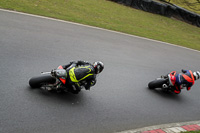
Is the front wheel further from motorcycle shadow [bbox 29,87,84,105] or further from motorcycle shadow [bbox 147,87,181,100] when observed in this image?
motorcycle shadow [bbox 29,87,84,105]

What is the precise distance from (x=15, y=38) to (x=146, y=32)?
34.1 feet

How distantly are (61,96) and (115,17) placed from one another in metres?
12.6

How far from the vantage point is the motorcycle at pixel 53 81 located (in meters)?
5.71

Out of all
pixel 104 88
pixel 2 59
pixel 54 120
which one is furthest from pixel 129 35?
pixel 54 120

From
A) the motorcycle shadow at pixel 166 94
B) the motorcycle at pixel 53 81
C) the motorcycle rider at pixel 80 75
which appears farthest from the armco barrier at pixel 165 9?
the motorcycle at pixel 53 81

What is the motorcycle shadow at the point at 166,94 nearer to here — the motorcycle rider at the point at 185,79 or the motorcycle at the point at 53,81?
the motorcycle rider at the point at 185,79

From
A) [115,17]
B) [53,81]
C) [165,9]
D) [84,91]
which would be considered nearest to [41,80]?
[53,81]

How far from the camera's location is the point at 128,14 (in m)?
19.9

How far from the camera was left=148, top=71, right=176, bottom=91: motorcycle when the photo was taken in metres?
8.11

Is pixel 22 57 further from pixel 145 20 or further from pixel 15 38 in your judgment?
pixel 145 20

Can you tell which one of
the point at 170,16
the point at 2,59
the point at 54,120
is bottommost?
the point at 54,120

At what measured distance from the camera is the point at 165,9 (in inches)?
908

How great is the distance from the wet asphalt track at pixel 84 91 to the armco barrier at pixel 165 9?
1036 centimetres

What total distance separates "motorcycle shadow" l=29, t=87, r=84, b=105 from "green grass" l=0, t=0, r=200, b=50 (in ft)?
25.6
